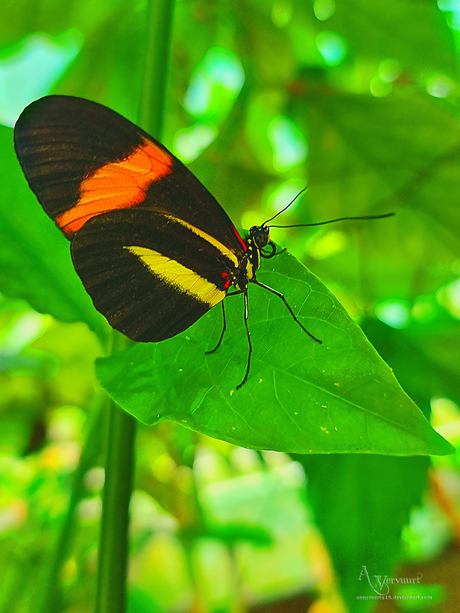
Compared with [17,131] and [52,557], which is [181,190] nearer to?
[17,131]

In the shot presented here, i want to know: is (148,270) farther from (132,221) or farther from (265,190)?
(265,190)

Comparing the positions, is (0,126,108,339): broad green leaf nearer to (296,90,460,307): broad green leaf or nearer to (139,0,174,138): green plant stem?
(139,0,174,138): green plant stem

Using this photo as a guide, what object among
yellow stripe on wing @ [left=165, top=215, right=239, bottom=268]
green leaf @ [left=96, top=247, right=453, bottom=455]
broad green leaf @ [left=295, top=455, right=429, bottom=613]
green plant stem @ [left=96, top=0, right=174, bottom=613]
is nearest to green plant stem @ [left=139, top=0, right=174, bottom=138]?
green plant stem @ [left=96, top=0, right=174, bottom=613]

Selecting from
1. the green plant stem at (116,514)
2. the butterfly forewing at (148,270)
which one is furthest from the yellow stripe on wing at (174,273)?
Answer: the green plant stem at (116,514)

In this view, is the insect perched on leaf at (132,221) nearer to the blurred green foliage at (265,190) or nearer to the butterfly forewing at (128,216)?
the butterfly forewing at (128,216)

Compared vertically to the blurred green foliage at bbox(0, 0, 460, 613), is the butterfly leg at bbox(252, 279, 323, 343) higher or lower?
lower

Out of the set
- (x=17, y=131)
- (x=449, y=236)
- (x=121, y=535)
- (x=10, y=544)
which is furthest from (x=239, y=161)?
(x=10, y=544)
